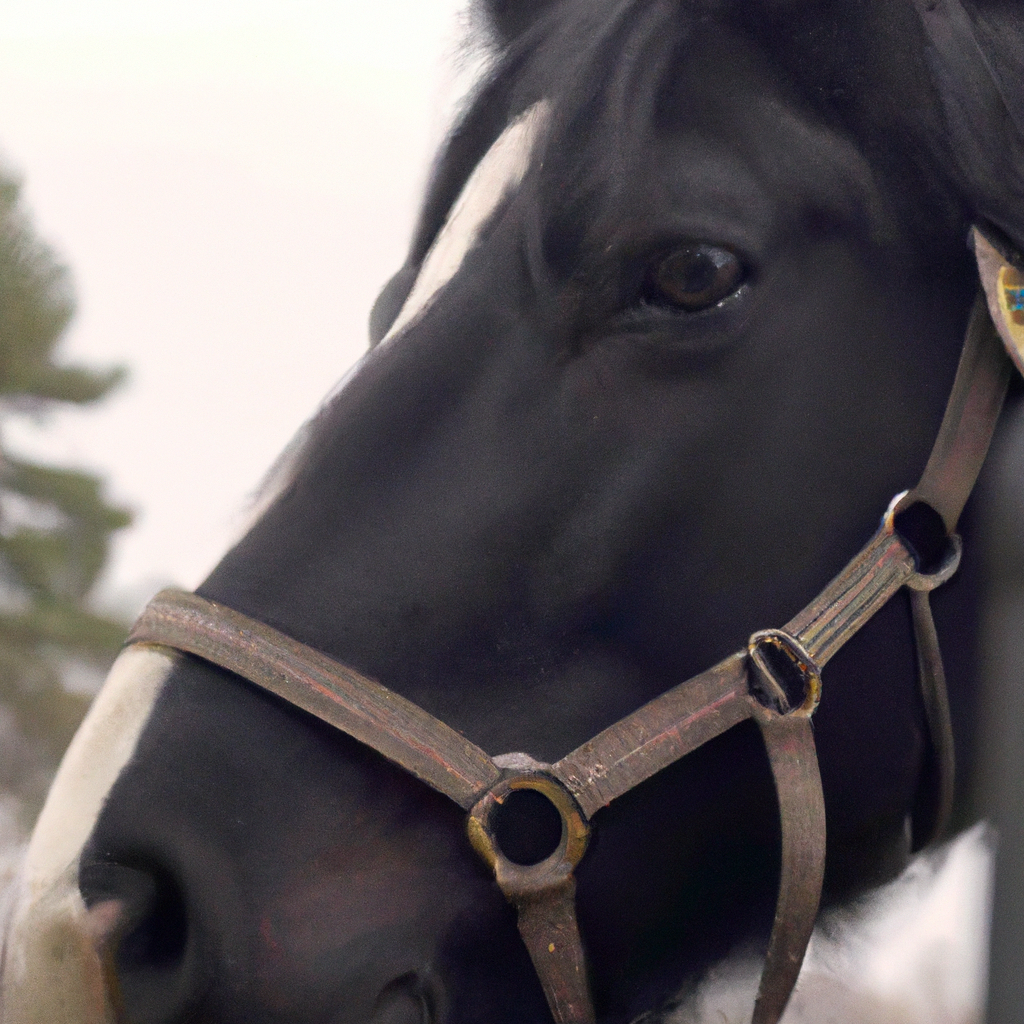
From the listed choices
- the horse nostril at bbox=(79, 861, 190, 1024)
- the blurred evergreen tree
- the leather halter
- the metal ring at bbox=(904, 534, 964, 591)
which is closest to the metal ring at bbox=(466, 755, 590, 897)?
the leather halter

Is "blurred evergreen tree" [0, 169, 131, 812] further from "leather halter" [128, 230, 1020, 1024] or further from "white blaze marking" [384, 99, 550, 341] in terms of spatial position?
"leather halter" [128, 230, 1020, 1024]

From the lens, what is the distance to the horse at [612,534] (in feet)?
2.91

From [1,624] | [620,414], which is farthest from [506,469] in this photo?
[1,624]

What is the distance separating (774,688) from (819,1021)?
0.97m

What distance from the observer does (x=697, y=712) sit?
0.96m

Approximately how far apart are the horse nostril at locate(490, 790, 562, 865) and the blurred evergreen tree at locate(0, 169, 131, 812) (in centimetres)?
689

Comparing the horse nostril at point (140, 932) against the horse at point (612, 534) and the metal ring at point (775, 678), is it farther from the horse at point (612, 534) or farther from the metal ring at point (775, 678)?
the metal ring at point (775, 678)

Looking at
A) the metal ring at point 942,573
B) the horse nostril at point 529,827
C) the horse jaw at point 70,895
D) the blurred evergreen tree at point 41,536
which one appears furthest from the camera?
the blurred evergreen tree at point 41,536

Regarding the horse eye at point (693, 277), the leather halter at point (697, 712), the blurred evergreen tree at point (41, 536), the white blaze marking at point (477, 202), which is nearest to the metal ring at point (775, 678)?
the leather halter at point (697, 712)

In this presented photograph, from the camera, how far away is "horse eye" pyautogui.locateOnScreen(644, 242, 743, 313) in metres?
0.99

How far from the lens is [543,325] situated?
3.29 feet

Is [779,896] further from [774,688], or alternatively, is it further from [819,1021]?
[819,1021]

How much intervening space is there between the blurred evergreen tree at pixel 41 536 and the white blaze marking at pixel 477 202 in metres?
Result: 6.55

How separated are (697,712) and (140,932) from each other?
0.48 metres
